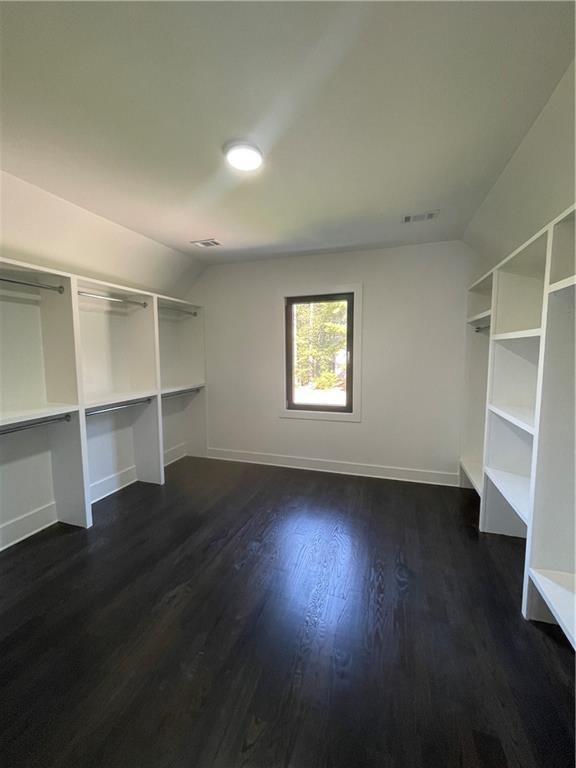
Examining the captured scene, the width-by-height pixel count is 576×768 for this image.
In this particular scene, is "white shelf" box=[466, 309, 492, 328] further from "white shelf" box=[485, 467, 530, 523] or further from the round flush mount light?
the round flush mount light

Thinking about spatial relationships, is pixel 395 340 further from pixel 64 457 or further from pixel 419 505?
pixel 64 457

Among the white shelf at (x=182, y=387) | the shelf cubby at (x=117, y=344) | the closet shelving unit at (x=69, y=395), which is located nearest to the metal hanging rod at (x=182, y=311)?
the closet shelving unit at (x=69, y=395)

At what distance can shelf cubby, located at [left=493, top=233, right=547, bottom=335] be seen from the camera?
219 centimetres

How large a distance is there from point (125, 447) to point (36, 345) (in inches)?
52.6

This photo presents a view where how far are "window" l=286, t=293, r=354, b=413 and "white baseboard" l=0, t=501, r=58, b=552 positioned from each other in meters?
2.43

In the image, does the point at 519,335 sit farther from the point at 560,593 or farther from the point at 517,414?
the point at 560,593

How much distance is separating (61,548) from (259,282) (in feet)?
10.1

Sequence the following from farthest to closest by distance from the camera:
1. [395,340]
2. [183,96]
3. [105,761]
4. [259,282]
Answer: [259,282], [395,340], [183,96], [105,761]

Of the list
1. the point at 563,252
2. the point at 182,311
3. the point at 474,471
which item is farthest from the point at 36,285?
the point at 474,471

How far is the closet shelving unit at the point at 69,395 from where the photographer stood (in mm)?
2287

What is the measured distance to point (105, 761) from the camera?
3.54ft

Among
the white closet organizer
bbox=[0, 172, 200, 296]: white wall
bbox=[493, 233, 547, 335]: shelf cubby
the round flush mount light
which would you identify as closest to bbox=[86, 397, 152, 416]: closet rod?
the white closet organizer

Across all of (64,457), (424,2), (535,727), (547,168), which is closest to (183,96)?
(424,2)

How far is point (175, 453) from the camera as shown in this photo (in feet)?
13.4
